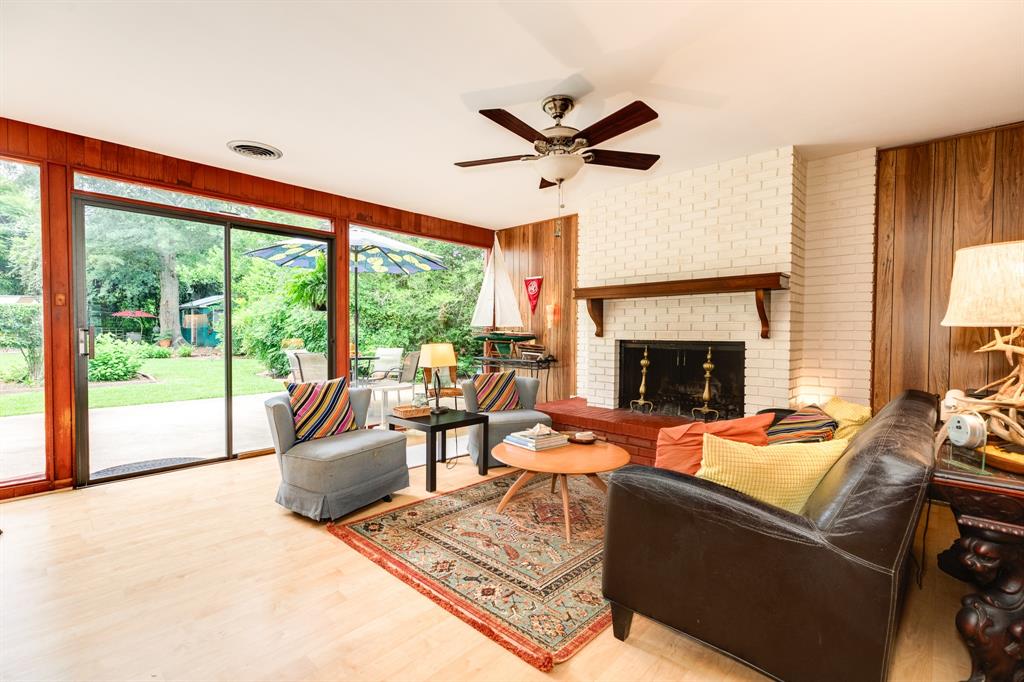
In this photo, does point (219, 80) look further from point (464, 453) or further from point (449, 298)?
point (449, 298)

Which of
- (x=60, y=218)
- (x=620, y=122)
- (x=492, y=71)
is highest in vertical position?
(x=492, y=71)

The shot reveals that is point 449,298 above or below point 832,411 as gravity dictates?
above

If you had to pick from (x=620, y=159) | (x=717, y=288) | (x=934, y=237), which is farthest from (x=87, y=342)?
(x=934, y=237)

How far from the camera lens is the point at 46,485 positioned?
326cm

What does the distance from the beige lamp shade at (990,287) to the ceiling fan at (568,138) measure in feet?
4.65

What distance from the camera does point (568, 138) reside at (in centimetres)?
251

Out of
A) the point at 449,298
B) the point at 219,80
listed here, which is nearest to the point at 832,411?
the point at 219,80

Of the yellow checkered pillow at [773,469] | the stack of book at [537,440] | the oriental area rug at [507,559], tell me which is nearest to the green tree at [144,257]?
the oriental area rug at [507,559]

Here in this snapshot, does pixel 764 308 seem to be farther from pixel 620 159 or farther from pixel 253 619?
pixel 253 619

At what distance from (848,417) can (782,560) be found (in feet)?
4.64

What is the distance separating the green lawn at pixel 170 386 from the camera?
3.23 metres

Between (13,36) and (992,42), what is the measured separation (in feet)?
15.0

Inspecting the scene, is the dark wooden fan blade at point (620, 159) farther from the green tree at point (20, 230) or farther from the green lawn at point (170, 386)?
the green tree at point (20, 230)

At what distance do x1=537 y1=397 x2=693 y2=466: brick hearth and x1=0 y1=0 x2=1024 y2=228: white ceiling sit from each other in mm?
2202
